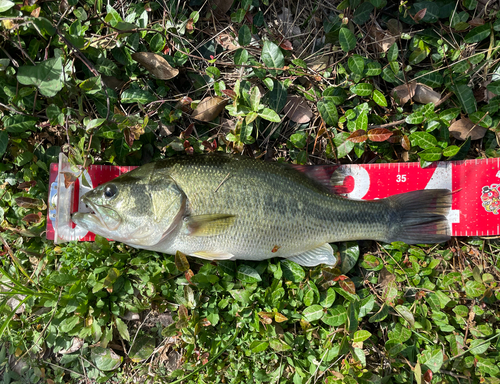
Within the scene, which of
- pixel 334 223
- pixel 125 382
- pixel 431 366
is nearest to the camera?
pixel 431 366

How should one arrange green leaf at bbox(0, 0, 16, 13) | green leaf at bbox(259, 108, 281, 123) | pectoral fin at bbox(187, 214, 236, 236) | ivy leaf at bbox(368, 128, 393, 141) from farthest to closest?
ivy leaf at bbox(368, 128, 393, 141) → green leaf at bbox(259, 108, 281, 123) → pectoral fin at bbox(187, 214, 236, 236) → green leaf at bbox(0, 0, 16, 13)

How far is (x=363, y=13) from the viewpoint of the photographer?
10.7ft

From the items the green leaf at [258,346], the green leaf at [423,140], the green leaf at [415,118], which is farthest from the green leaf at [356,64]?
the green leaf at [258,346]

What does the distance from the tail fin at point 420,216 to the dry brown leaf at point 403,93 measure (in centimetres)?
96

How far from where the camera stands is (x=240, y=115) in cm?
308

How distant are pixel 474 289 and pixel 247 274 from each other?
7.18 feet

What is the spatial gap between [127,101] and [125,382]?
290 centimetres

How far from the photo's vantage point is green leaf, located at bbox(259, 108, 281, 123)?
2.99 meters

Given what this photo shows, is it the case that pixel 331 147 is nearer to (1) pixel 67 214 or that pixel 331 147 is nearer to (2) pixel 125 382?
(1) pixel 67 214

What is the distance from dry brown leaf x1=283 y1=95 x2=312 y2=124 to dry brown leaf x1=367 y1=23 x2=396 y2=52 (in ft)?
3.12

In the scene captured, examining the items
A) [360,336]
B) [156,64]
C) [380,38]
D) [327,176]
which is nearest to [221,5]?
[156,64]

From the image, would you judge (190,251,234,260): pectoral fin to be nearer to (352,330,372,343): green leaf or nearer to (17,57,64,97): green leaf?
(352,330,372,343): green leaf

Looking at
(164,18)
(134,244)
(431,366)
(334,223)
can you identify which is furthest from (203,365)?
(164,18)

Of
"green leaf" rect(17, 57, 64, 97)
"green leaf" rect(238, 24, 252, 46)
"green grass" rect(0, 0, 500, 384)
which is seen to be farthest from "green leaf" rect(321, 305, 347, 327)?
"green leaf" rect(17, 57, 64, 97)
